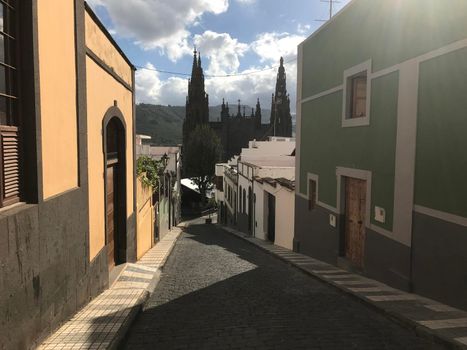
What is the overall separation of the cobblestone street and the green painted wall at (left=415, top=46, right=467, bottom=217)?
1921mm

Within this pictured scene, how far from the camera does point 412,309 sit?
219 inches

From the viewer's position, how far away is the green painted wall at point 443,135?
5.67 m

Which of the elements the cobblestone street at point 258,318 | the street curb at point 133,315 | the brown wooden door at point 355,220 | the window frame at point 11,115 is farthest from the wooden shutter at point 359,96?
the window frame at point 11,115

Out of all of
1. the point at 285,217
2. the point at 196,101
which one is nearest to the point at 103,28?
the point at 285,217

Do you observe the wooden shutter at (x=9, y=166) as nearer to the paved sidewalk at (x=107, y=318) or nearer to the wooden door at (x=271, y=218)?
the paved sidewalk at (x=107, y=318)

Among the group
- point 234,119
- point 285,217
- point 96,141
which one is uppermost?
point 234,119

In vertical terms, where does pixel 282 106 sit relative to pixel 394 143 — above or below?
above

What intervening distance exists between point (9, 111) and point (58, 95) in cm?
98

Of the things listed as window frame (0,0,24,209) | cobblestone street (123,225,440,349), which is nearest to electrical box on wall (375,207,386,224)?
cobblestone street (123,225,440,349)

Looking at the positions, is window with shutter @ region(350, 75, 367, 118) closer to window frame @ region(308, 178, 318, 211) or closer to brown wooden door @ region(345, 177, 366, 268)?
brown wooden door @ region(345, 177, 366, 268)

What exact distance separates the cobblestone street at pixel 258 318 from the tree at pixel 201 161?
42.9 meters

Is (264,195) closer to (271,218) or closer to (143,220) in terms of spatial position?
(271,218)

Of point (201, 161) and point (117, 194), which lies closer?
point (117, 194)

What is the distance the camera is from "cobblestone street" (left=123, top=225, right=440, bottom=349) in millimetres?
4688
